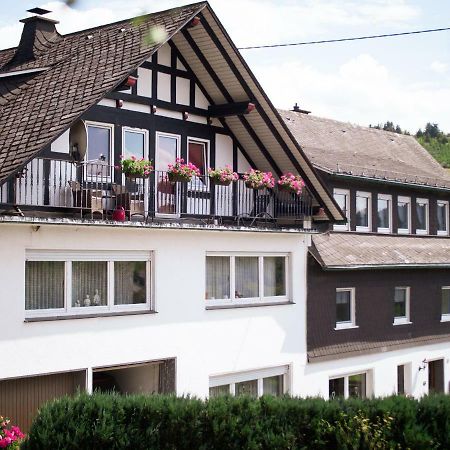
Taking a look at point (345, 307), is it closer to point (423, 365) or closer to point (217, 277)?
point (423, 365)

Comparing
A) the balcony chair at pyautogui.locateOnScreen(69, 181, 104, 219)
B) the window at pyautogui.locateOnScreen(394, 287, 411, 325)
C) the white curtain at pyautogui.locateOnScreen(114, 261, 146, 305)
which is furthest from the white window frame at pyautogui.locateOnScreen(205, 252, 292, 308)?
the window at pyautogui.locateOnScreen(394, 287, 411, 325)

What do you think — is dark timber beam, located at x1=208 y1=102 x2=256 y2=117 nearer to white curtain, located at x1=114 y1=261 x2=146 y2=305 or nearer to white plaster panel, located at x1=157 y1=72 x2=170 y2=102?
white plaster panel, located at x1=157 y1=72 x2=170 y2=102

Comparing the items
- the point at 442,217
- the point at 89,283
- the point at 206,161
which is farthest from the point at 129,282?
the point at 442,217

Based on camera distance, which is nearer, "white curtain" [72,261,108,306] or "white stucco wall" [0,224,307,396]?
"white stucco wall" [0,224,307,396]

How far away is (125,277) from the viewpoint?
51.9ft

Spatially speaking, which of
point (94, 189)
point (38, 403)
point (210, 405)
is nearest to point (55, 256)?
point (94, 189)

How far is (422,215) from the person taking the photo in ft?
83.3

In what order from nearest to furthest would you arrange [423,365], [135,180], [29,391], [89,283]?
[29,391], [89,283], [135,180], [423,365]

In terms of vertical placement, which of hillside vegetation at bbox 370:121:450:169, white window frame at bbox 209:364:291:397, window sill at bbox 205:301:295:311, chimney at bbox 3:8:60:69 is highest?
hillside vegetation at bbox 370:121:450:169

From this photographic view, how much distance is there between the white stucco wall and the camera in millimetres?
13906

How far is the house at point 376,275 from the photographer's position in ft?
66.7

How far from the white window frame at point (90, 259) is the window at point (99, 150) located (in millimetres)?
1414

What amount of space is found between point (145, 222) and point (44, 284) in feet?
7.30

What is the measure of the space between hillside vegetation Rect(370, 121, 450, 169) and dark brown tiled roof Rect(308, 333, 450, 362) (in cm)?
4057
